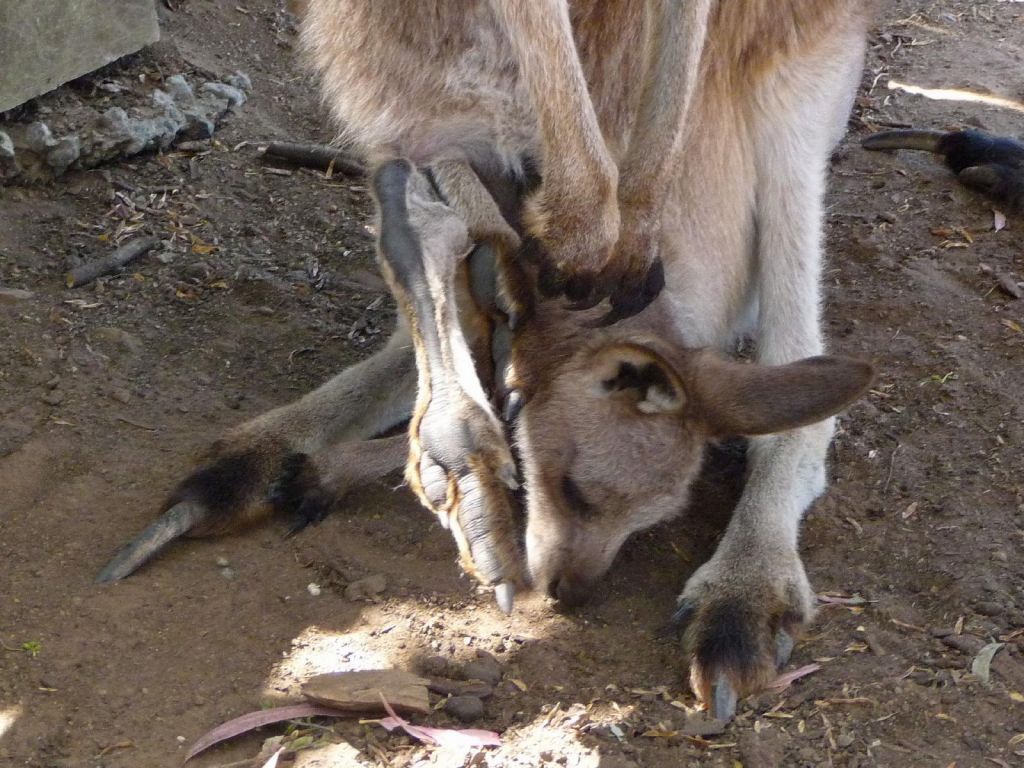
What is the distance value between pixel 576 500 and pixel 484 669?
1.45 feet

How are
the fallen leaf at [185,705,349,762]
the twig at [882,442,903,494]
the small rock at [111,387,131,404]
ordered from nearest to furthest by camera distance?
the fallen leaf at [185,705,349,762] < the twig at [882,442,903,494] < the small rock at [111,387,131,404]

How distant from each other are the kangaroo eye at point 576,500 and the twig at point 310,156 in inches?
76.7

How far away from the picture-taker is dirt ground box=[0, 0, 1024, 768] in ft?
7.84

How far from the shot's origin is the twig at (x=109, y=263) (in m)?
3.68

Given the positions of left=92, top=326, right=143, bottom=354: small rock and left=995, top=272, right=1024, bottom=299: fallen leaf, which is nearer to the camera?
left=92, top=326, right=143, bottom=354: small rock

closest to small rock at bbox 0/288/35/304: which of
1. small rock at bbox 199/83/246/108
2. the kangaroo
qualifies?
the kangaroo

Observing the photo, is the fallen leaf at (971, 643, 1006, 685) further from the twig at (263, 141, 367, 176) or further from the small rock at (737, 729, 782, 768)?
the twig at (263, 141, 367, 176)

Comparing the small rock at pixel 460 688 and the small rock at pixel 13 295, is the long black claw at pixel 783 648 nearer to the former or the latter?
the small rock at pixel 460 688

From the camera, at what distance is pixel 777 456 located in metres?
3.09

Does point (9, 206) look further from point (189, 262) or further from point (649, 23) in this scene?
point (649, 23)

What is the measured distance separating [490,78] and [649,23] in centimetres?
38

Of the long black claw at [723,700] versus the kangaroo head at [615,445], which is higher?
the kangaroo head at [615,445]

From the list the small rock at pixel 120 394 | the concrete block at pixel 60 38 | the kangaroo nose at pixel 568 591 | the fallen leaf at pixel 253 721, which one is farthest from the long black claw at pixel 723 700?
the concrete block at pixel 60 38

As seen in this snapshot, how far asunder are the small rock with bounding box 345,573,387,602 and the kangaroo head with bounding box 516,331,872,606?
322 millimetres
